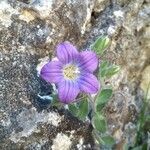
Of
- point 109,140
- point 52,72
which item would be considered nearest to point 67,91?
point 52,72

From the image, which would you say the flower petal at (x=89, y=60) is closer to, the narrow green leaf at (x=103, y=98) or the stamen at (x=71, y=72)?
the stamen at (x=71, y=72)

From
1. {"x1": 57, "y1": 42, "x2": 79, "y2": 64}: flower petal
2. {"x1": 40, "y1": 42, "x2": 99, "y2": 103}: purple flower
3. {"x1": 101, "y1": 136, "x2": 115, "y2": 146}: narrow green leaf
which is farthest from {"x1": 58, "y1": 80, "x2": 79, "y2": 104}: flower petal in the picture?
{"x1": 101, "y1": 136, "x2": 115, "y2": 146}: narrow green leaf

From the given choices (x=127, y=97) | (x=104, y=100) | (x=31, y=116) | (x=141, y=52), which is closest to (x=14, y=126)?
(x=31, y=116)

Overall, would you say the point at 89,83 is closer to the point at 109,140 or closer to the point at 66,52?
the point at 66,52

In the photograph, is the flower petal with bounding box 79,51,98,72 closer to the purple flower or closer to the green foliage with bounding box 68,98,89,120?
the purple flower

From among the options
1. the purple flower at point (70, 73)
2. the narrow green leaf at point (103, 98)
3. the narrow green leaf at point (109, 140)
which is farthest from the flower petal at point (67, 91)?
the narrow green leaf at point (109, 140)
